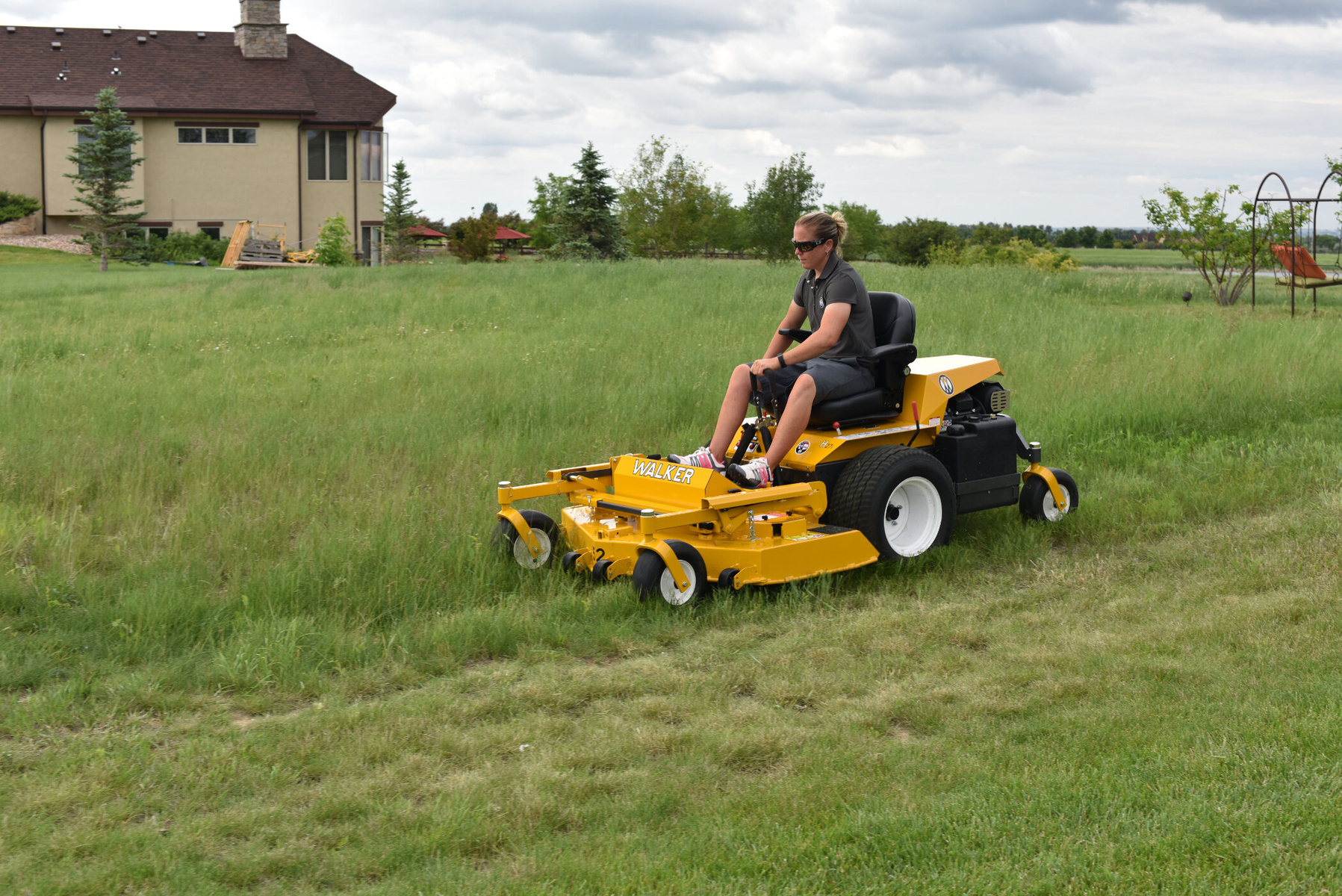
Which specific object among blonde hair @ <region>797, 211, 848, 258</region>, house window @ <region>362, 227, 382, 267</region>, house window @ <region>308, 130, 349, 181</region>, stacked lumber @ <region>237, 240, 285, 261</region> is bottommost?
blonde hair @ <region>797, 211, 848, 258</region>

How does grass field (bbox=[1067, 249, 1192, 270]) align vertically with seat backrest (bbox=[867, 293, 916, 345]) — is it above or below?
above

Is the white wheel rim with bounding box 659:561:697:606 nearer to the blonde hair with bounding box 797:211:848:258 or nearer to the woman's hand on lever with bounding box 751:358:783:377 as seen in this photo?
the woman's hand on lever with bounding box 751:358:783:377

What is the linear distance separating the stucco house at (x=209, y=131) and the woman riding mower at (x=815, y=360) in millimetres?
33778

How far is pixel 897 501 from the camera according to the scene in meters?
6.52

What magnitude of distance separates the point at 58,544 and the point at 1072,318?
1209 cm

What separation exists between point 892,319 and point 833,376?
2.24ft

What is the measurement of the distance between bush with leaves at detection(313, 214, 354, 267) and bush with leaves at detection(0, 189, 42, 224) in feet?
29.0

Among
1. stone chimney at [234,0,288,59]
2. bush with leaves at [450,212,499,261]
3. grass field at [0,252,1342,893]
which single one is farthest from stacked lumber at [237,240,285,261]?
grass field at [0,252,1342,893]

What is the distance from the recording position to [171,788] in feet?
12.4

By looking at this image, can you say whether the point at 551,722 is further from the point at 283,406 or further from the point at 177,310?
the point at 177,310

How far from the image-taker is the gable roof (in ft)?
120

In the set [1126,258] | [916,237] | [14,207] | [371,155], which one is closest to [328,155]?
[371,155]

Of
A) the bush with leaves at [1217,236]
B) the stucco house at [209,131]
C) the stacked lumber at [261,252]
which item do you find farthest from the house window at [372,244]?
the bush with leaves at [1217,236]

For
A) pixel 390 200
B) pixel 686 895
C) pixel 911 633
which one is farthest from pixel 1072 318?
pixel 390 200
